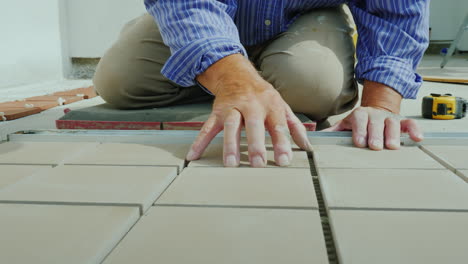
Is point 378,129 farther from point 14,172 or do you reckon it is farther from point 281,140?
point 14,172

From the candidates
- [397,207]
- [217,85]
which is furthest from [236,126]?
[397,207]

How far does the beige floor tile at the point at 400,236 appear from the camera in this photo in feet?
2.12

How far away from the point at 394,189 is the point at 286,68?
0.99 metres

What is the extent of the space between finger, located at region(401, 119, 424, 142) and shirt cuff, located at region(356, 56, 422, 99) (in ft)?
0.68

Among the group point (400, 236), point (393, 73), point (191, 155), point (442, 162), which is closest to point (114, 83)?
point (191, 155)

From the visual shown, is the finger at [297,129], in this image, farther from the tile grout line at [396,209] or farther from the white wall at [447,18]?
the white wall at [447,18]

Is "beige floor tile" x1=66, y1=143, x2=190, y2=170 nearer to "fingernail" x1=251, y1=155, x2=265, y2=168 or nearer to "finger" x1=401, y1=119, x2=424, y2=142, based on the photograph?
"fingernail" x1=251, y1=155, x2=265, y2=168

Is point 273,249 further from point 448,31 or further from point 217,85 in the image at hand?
point 448,31

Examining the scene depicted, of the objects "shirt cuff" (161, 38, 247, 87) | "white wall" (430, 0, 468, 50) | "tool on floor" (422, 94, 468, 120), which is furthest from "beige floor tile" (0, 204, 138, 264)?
"white wall" (430, 0, 468, 50)

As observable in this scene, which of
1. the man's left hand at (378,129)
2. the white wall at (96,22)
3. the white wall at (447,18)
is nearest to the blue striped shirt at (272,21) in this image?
the man's left hand at (378,129)

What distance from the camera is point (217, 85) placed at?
135cm

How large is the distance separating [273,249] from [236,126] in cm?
50

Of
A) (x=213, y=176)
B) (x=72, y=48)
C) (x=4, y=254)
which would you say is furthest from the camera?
(x=72, y=48)

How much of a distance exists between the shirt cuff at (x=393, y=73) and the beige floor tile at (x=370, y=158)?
32 centimetres
